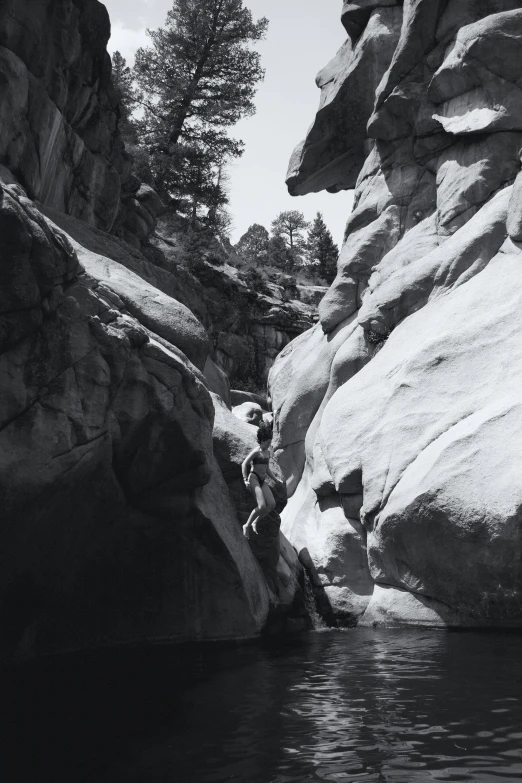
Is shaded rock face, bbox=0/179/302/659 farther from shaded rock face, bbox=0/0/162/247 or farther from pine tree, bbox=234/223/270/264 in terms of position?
pine tree, bbox=234/223/270/264

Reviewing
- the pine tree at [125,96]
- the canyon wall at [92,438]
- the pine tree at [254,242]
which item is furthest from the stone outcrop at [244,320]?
the canyon wall at [92,438]

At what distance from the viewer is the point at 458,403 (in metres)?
15.9

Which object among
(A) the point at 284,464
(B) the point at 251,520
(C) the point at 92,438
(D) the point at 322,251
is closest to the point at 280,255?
(D) the point at 322,251

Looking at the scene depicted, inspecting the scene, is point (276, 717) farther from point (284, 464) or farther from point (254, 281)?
point (254, 281)

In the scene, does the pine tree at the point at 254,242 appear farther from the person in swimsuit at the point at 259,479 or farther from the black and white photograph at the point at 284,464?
the person in swimsuit at the point at 259,479

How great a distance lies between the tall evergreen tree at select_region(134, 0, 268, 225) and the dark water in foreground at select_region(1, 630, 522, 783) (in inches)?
1296

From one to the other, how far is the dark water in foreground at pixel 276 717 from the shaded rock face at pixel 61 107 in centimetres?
1024

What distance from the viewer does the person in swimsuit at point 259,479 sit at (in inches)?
614

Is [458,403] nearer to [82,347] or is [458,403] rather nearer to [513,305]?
[513,305]

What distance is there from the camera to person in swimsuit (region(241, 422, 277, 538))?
15602 mm

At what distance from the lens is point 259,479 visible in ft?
52.2

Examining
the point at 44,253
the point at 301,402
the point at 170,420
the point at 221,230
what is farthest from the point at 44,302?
the point at 221,230

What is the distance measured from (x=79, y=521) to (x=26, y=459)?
2147 millimetres

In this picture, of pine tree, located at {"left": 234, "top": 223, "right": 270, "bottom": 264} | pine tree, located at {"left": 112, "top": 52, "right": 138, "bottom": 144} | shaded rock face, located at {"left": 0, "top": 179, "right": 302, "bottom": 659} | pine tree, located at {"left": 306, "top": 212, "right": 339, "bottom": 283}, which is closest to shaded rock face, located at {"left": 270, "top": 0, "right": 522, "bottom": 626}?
shaded rock face, located at {"left": 0, "top": 179, "right": 302, "bottom": 659}
